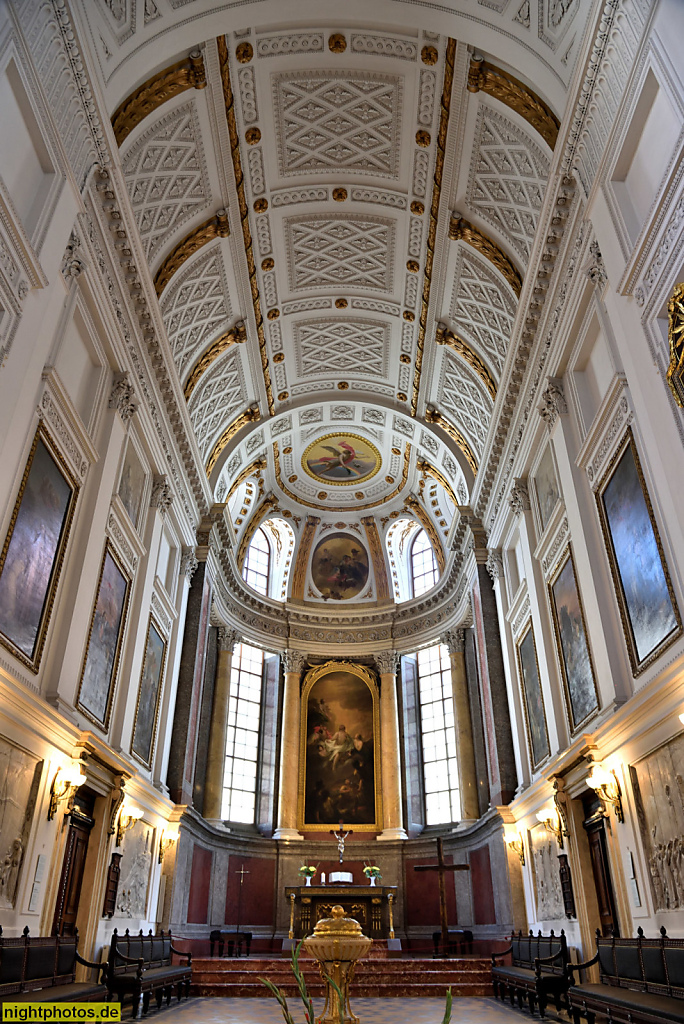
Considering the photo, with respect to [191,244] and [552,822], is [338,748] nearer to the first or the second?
[552,822]

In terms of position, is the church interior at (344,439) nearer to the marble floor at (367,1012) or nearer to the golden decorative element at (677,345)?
the golden decorative element at (677,345)

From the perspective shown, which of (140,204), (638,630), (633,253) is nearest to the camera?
(633,253)

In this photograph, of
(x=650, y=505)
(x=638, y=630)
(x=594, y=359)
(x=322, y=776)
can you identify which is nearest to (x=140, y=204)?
(x=594, y=359)

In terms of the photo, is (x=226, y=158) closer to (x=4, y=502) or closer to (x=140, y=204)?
(x=140, y=204)

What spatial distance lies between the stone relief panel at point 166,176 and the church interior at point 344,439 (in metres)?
0.07

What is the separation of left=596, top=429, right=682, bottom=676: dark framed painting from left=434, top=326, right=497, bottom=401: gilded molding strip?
6.44m

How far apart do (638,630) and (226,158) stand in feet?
36.2

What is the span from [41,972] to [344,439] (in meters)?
17.7

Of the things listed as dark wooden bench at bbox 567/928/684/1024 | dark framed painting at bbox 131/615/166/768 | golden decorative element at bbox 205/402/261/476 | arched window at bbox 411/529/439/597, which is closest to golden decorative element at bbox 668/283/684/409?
dark wooden bench at bbox 567/928/684/1024

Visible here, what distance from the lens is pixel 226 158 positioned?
13.6 metres

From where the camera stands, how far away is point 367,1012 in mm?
9680

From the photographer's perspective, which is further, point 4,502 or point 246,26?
point 246,26

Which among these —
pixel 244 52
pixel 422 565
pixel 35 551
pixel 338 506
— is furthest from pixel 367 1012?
pixel 338 506

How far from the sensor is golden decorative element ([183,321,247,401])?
53.2 ft
